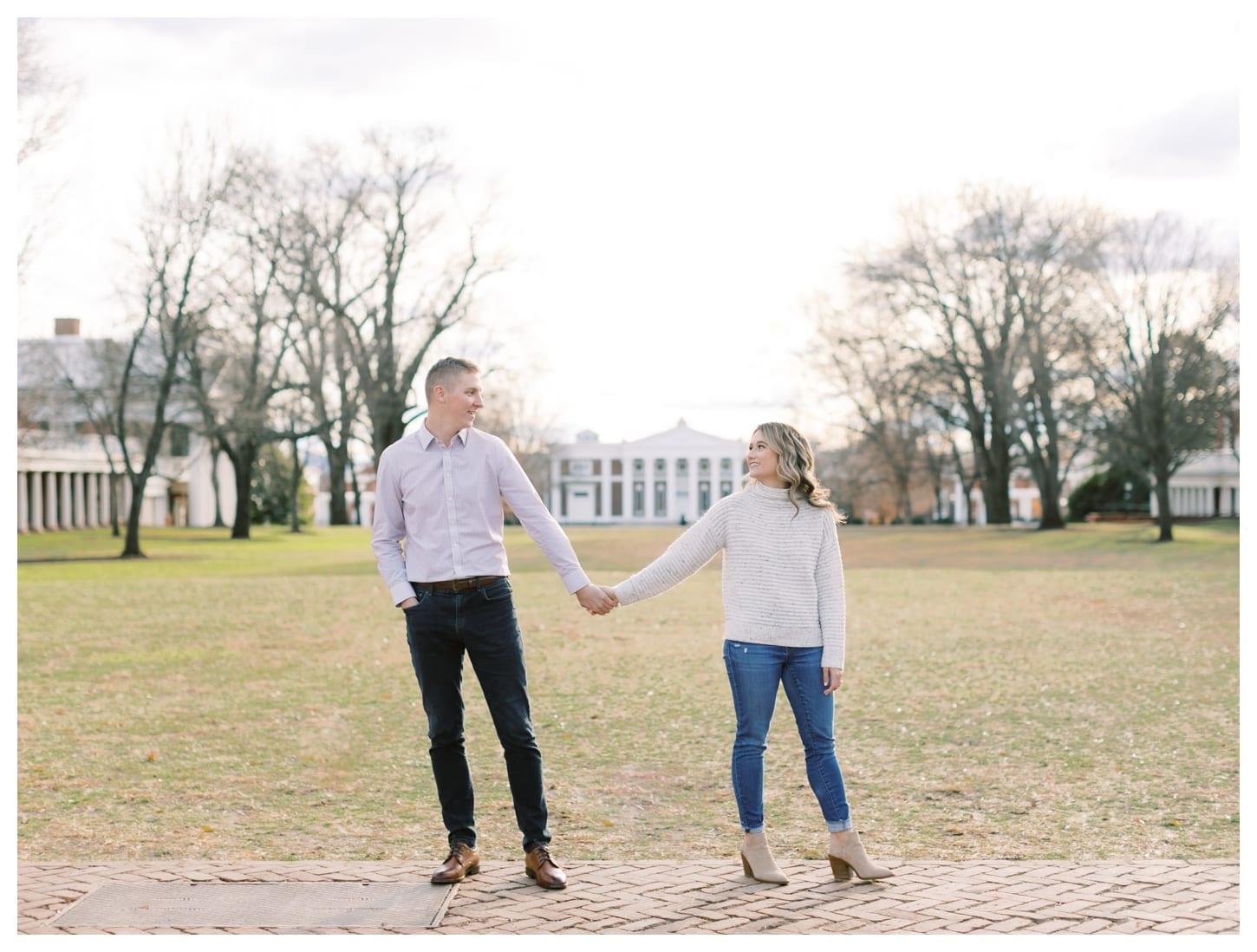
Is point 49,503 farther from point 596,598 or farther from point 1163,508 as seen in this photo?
point 596,598

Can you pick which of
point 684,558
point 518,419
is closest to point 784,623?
point 684,558

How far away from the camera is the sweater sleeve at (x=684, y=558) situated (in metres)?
5.42

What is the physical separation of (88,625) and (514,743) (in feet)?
45.1

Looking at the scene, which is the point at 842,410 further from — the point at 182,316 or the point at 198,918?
the point at 198,918

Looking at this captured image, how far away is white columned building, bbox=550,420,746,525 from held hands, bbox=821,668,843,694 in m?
95.7

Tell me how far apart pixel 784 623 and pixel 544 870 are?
4.30 feet

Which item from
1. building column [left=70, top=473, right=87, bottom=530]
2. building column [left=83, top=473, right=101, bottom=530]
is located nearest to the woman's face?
building column [left=70, top=473, right=87, bottom=530]

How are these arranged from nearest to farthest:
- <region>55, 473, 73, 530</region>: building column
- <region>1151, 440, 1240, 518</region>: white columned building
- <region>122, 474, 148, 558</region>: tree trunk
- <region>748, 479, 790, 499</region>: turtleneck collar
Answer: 1. <region>748, 479, 790, 499</region>: turtleneck collar
2. <region>122, 474, 148, 558</region>: tree trunk
3. <region>55, 473, 73, 530</region>: building column
4. <region>1151, 440, 1240, 518</region>: white columned building

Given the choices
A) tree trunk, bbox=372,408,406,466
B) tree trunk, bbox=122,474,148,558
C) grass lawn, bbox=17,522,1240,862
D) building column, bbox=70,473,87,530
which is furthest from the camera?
building column, bbox=70,473,87,530

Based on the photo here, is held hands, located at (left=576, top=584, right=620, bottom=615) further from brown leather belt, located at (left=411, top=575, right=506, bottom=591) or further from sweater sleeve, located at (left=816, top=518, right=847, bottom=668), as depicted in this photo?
sweater sleeve, located at (left=816, top=518, right=847, bottom=668)

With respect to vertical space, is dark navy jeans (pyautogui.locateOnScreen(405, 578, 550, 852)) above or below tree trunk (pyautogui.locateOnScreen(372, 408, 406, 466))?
below

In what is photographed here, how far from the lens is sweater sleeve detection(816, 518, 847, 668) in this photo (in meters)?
5.29

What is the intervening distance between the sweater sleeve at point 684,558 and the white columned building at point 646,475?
313 ft

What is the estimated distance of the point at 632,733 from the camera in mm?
9547
